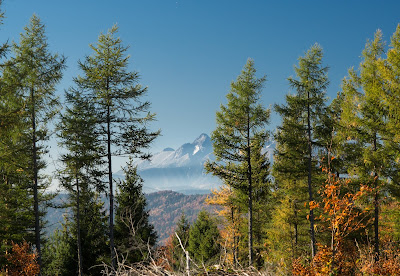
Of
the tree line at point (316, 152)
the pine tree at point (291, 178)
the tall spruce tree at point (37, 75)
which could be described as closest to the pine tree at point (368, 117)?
the tree line at point (316, 152)

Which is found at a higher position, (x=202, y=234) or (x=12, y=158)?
(x=12, y=158)

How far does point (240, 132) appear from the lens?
1521 cm

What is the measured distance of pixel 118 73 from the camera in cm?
1253

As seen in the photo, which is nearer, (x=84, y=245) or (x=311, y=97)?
(x=311, y=97)

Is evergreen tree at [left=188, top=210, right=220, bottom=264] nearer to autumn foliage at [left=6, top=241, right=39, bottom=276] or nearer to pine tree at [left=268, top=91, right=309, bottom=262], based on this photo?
pine tree at [left=268, top=91, right=309, bottom=262]

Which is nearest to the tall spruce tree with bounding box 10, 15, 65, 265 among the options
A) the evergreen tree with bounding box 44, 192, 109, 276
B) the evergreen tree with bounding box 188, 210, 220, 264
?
the evergreen tree with bounding box 44, 192, 109, 276

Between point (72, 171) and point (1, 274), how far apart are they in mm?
5783

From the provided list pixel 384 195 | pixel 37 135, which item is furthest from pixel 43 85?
pixel 384 195

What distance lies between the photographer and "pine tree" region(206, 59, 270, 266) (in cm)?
1492

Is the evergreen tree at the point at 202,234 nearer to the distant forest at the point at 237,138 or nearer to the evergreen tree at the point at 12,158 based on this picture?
the distant forest at the point at 237,138

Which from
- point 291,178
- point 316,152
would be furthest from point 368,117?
point 291,178

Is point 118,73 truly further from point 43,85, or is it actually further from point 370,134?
point 370,134

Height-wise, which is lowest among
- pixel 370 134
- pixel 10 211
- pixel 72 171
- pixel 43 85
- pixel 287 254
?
pixel 287 254

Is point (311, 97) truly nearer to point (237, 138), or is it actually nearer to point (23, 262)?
point (237, 138)
